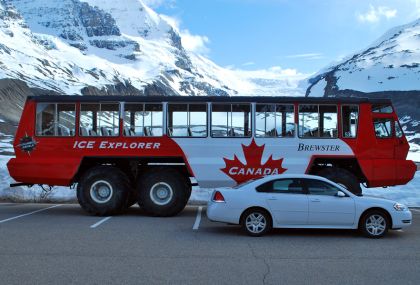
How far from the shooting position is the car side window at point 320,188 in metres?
11.2

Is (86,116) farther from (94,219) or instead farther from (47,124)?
(94,219)

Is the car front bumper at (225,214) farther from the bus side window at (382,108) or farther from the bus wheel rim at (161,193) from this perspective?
the bus side window at (382,108)

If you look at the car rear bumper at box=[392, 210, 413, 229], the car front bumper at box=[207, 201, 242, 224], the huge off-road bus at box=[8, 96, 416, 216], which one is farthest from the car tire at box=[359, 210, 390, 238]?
the huge off-road bus at box=[8, 96, 416, 216]

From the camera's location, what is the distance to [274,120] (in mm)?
14438

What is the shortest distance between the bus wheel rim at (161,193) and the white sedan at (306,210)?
323 cm

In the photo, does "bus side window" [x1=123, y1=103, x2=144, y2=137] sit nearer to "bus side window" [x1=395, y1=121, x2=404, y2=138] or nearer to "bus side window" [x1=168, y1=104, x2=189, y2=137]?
"bus side window" [x1=168, y1=104, x2=189, y2=137]

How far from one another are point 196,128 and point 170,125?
0.69 metres

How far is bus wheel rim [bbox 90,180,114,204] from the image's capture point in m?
14.4

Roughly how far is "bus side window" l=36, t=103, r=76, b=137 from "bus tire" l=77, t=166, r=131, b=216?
1.39m

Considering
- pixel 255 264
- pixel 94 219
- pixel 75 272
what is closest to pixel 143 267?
pixel 75 272

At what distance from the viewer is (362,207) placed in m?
11.1

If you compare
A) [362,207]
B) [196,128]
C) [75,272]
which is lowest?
[75,272]

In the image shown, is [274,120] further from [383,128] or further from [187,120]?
[383,128]

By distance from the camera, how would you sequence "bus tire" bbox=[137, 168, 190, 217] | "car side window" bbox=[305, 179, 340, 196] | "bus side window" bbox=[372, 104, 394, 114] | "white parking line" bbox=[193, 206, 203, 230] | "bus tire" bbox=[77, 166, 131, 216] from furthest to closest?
"bus side window" bbox=[372, 104, 394, 114], "bus tire" bbox=[77, 166, 131, 216], "bus tire" bbox=[137, 168, 190, 217], "white parking line" bbox=[193, 206, 203, 230], "car side window" bbox=[305, 179, 340, 196]
